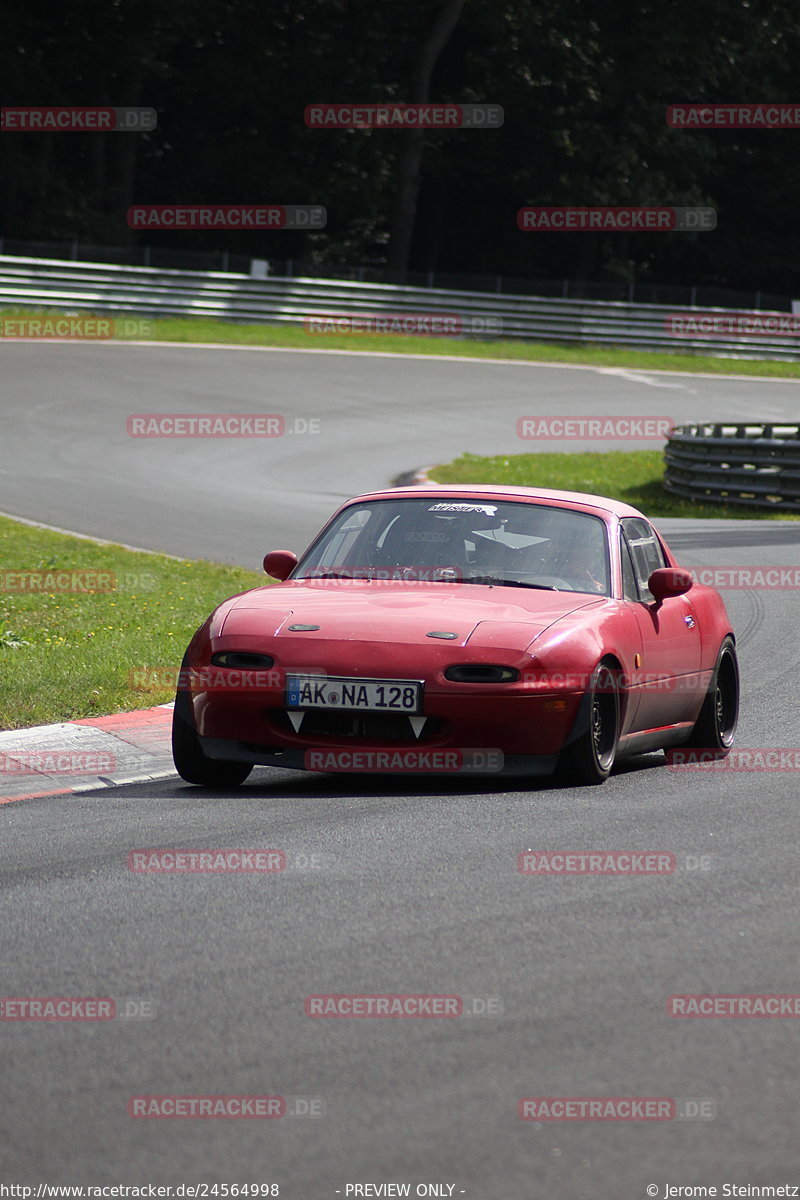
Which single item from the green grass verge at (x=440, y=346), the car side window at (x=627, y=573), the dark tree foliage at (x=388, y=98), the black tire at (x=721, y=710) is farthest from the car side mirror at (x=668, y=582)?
the dark tree foliage at (x=388, y=98)

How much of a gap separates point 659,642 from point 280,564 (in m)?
1.98

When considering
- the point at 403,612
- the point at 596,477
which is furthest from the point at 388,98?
the point at 403,612

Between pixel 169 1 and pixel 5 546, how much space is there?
3988cm

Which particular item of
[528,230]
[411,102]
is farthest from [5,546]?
[528,230]

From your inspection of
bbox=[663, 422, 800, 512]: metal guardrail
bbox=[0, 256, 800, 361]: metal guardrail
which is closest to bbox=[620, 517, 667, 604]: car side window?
bbox=[663, 422, 800, 512]: metal guardrail

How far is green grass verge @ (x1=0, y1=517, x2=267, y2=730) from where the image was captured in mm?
9461

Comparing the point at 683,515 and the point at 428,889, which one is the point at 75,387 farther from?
the point at 428,889

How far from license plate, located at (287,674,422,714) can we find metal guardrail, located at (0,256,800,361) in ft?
114

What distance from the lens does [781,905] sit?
5625 millimetres

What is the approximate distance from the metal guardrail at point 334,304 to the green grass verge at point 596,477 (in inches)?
620

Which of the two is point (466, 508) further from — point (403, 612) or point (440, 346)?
point (440, 346)

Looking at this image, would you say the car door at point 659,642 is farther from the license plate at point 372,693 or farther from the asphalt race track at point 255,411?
the asphalt race track at point 255,411

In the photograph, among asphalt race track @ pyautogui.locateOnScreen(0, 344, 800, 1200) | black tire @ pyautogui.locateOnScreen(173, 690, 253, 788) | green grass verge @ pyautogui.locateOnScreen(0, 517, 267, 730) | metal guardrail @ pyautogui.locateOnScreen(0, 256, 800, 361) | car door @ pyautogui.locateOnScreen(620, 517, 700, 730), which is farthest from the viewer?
metal guardrail @ pyautogui.locateOnScreen(0, 256, 800, 361)

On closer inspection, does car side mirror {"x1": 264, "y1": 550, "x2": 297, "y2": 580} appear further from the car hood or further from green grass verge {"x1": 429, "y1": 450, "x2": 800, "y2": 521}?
green grass verge {"x1": 429, "y1": 450, "x2": 800, "y2": 521}
